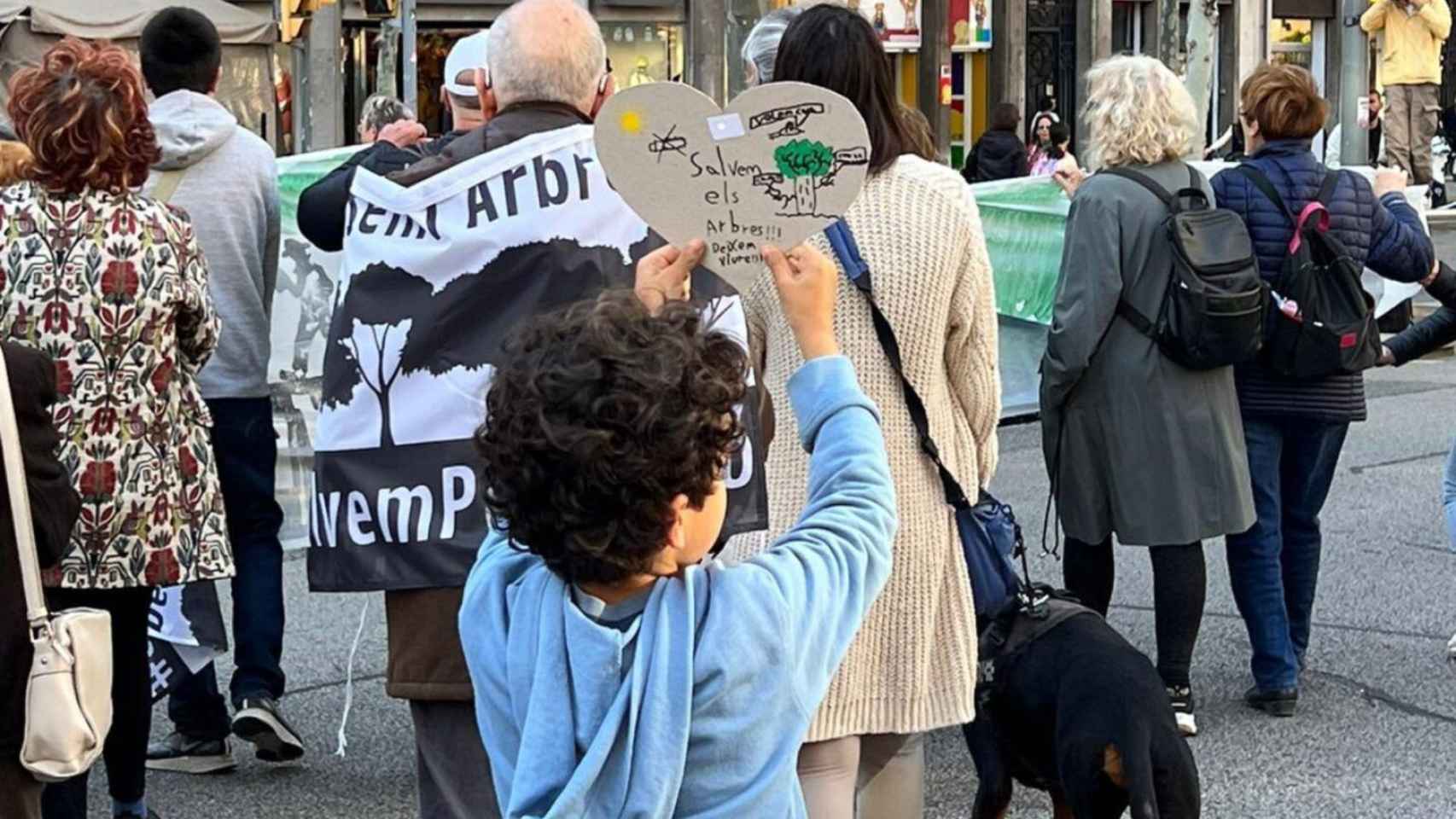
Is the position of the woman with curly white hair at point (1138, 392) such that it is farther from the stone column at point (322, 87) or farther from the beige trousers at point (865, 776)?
the stone column at point (322, 87)

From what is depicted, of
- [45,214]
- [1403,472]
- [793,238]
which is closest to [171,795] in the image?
[45,214]

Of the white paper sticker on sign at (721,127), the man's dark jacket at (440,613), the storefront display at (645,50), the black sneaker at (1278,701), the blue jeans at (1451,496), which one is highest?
the storefront display at (645,50)

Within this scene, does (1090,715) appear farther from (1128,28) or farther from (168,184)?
(1128,28)

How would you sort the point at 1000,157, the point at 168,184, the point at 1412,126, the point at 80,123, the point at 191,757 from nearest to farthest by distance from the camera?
the point at 80,123
the point at 168,184
the point at 191,757
the point at 1000,157
the point at 1412,126

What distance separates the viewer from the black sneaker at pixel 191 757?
6.00 meters

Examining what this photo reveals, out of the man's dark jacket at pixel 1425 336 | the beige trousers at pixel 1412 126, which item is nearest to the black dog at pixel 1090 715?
the man's dark jacket at pixel 1425 336

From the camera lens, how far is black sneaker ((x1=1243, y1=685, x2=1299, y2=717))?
640 cm

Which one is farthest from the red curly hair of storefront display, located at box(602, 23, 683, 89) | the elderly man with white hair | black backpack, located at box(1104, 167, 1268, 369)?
storefront display, located at box(602, 23, 683, 89)

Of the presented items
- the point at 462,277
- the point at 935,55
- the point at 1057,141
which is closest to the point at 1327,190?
the point at 462,277

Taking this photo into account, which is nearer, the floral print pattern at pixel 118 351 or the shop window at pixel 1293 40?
the floral print pattern at pixel 118 351

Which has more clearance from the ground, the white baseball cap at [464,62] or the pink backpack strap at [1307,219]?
the white baseball cap at [464,62]

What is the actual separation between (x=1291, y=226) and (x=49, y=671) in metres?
3.78

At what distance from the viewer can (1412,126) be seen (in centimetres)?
2266

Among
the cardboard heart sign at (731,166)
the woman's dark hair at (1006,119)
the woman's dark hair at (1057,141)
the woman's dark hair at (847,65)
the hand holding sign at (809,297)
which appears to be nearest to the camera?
the hand holding sign at (809,297)
